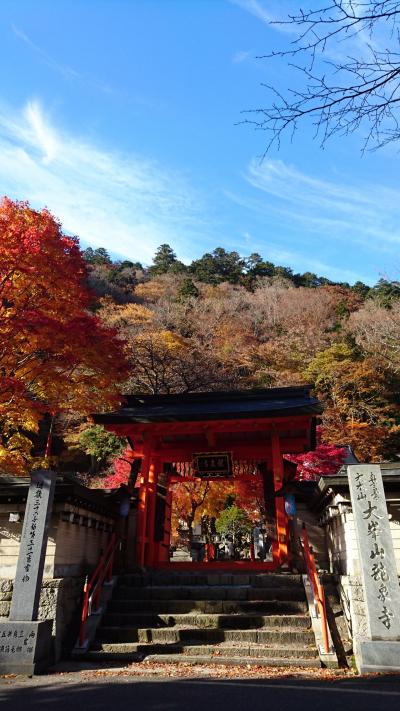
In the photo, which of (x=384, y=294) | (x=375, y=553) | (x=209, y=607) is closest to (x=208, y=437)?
(x=209, y=607)

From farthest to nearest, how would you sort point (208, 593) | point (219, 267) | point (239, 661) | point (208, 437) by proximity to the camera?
1. point (219, 267)
2. point (208, 437)
3. point (208, 593)
4. point (239, 661)

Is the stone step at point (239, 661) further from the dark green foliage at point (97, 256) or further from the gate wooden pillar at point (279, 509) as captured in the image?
the dark green foliage at point (97, 256)

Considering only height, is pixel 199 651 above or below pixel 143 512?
below

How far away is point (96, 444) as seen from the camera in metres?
25.4

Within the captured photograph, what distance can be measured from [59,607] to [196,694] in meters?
3.40

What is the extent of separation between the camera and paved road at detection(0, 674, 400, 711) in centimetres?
436

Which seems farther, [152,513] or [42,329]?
[152,513]

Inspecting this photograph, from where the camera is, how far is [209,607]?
8.09 metres

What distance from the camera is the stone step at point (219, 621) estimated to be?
7.50 metres

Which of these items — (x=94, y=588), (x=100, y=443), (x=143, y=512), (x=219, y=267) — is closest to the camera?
(x=94, y=588)

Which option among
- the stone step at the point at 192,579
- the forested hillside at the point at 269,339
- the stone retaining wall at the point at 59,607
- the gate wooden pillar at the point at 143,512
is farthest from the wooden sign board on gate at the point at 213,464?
the stone retaining wall at the point at 59,607

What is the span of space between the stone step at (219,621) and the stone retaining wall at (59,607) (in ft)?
2.04

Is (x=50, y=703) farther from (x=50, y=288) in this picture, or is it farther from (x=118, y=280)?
(x=118, y=280)

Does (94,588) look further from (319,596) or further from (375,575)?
(375,575)
